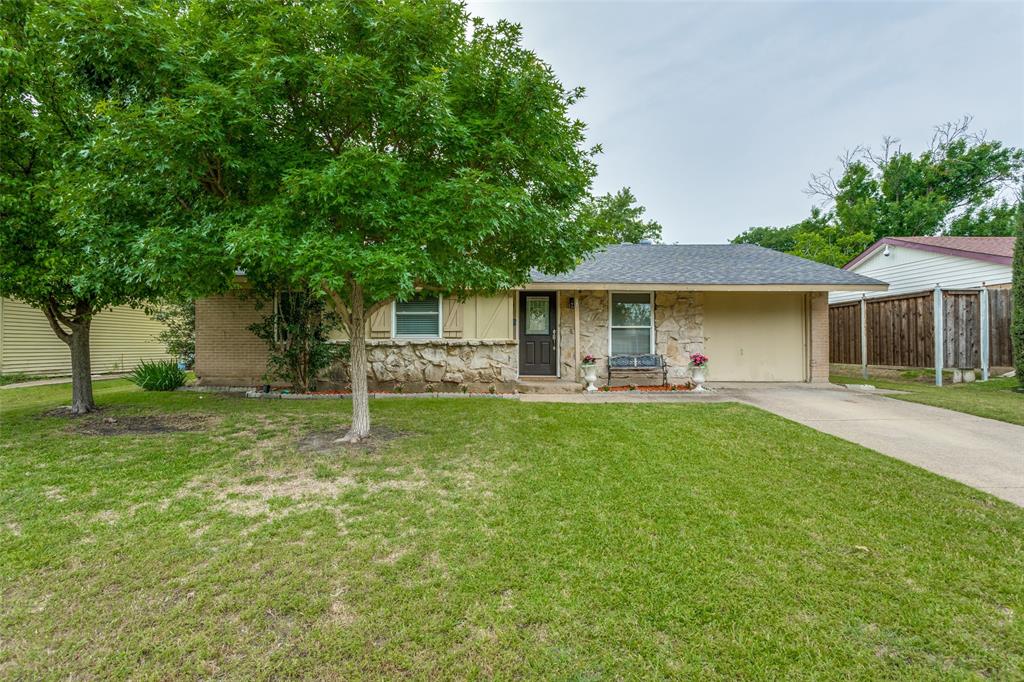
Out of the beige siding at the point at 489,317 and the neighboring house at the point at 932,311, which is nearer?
the beige siding at the point at 489,317

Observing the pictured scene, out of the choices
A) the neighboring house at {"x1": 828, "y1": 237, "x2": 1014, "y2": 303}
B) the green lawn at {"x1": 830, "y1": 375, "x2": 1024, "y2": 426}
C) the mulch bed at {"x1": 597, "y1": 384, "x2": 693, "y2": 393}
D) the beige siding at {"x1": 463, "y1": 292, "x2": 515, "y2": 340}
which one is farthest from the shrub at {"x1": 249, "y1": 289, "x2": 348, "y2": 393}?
the neighboring house at {"x1": 828, "y1": 237, "x2": 1014, "y2": 303}

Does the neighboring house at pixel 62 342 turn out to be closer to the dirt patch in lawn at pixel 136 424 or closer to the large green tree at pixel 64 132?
the dirt patch in lawn at pixel 136 424

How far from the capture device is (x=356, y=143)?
4.19 meters

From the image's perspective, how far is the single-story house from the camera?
886 cm

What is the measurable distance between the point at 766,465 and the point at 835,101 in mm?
16466

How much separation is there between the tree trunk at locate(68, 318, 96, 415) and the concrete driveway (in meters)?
10.5

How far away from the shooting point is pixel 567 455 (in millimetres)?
4527

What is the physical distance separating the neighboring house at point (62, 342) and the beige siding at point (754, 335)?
12.9m

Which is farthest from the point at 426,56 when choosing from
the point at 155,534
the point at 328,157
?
the point at 155,534

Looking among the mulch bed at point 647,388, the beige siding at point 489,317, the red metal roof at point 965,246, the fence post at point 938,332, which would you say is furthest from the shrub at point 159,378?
the red metal roof at point 965,246

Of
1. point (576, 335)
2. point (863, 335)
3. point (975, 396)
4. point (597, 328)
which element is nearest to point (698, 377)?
point (597, 328)

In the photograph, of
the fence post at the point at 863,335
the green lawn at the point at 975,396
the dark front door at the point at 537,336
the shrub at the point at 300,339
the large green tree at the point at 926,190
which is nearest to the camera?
the green lawn at the point at 975,396

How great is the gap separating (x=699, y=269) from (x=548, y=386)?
4.48m

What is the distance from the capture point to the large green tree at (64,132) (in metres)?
Answer: 3.90
